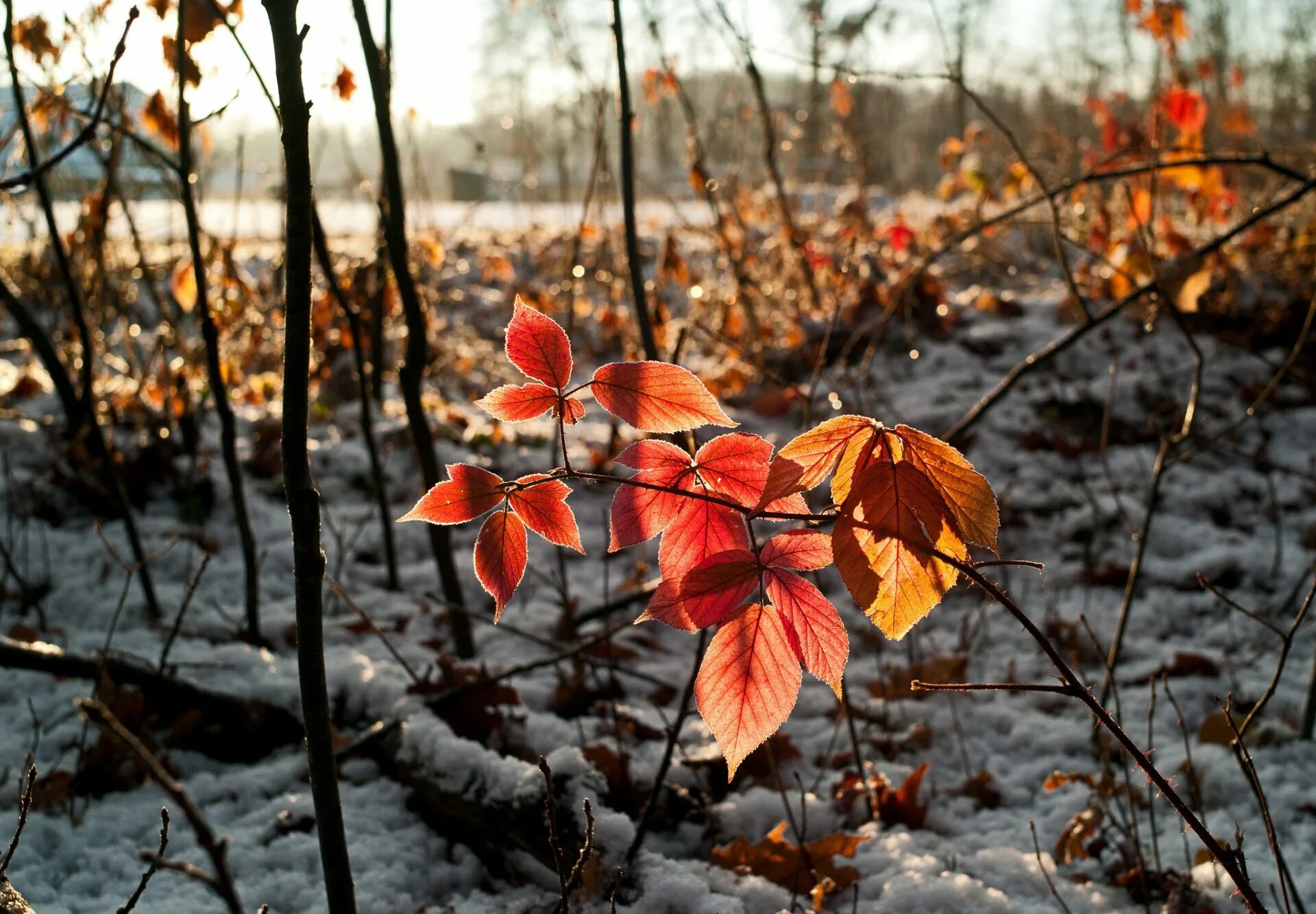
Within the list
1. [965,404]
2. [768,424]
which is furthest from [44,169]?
[965,404]

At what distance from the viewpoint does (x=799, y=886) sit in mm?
1377

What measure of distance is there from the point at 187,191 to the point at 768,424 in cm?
266

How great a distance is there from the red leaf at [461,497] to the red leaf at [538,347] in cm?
9

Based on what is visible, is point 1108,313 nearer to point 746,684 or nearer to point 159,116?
point 746,684

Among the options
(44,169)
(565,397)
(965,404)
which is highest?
(44,169)

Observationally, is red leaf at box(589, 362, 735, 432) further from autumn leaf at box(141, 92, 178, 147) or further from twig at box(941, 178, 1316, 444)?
autumn leaf at box(141, 92, 178, 147)

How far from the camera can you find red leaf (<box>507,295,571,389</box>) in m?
0.70

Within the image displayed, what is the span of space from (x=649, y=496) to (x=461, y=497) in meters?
0.15

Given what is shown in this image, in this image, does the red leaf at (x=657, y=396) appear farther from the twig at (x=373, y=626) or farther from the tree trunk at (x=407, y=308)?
the tree trunk at (x=407, y=308)

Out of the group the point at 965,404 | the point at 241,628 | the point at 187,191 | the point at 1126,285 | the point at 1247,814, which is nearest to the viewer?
the point at 1247,814

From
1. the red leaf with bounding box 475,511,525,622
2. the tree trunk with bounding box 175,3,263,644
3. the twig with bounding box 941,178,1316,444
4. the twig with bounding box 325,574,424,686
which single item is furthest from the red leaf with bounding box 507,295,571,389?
the tree trunk with bounding box 175,3,263,644

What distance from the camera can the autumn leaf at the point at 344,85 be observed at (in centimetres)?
264

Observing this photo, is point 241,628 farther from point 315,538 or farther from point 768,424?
point 768,424

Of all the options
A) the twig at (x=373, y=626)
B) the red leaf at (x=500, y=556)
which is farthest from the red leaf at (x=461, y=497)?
the twig at (x=373, y=626)
